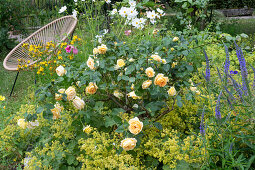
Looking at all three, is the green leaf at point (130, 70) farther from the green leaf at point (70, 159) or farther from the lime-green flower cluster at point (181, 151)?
the green leaf at point (70, 159)

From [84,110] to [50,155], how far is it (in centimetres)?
39

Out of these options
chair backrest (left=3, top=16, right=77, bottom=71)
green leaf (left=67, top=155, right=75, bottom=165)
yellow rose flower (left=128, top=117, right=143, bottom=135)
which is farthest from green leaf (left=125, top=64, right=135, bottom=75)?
chair backrest (left=3, top=16, right=77, bottom=71)

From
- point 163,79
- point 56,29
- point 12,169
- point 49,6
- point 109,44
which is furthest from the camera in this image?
point 49,6

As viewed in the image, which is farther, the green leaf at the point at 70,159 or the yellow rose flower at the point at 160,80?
the green leaf at the point at 70,159

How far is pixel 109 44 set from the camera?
193 cm

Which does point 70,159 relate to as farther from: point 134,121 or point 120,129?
point 134,121

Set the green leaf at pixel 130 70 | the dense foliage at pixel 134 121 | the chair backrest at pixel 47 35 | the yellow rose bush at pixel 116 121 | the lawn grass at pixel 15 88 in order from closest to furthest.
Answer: the dense foliage at pixel 134 121
the yellow rose bush at pixel 116 121
the green leaf at pixel 130 70
the lawn grass at pixel 15 88
the chair backrest at pixel 47 35

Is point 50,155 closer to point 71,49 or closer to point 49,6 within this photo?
point 71,49

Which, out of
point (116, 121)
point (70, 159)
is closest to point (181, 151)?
point (116, 121)

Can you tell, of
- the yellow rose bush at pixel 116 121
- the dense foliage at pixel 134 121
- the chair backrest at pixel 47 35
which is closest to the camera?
the dense foliage at pixel 134 121

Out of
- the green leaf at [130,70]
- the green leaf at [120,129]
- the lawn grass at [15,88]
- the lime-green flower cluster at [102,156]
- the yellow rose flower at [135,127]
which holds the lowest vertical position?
the lawn grass at [15,88]

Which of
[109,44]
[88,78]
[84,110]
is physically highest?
[109,44]

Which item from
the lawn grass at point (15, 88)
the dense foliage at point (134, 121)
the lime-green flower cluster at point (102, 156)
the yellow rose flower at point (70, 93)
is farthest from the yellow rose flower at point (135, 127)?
the lawn grass at point (15, 88)

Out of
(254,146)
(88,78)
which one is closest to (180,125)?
(254,146)
